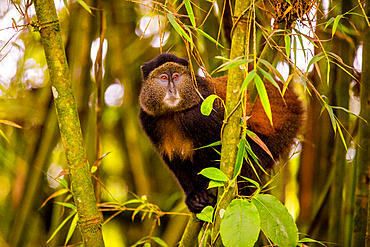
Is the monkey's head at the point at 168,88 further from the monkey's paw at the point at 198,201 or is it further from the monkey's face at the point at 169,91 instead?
the monkey's paw at the point at 198,201

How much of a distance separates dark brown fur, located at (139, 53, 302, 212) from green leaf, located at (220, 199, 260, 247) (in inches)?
43.7

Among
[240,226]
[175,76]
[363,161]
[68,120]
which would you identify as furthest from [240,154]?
[175,76]

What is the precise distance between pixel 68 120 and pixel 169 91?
103 centimetres

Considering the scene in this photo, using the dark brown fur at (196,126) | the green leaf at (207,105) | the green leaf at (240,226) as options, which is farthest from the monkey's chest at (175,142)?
the green leaf at (240,226)

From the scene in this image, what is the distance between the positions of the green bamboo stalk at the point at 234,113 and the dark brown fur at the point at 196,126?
0.92m

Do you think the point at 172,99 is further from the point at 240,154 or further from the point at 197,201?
the point at 240,154

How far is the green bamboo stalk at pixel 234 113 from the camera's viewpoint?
100cm

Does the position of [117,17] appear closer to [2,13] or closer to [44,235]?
[2,13]

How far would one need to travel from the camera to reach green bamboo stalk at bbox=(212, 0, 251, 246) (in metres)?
1.00

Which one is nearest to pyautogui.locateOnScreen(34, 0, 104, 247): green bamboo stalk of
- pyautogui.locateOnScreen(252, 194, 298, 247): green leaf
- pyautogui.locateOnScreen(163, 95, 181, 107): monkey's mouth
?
pyautogui.locateOnScreen(252, 194, 298, 247): green leaf

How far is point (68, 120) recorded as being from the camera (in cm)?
106

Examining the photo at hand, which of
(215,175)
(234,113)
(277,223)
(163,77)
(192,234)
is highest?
(163,77)

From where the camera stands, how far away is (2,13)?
8.08 ft

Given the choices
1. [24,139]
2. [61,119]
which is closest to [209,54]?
[24,139]
